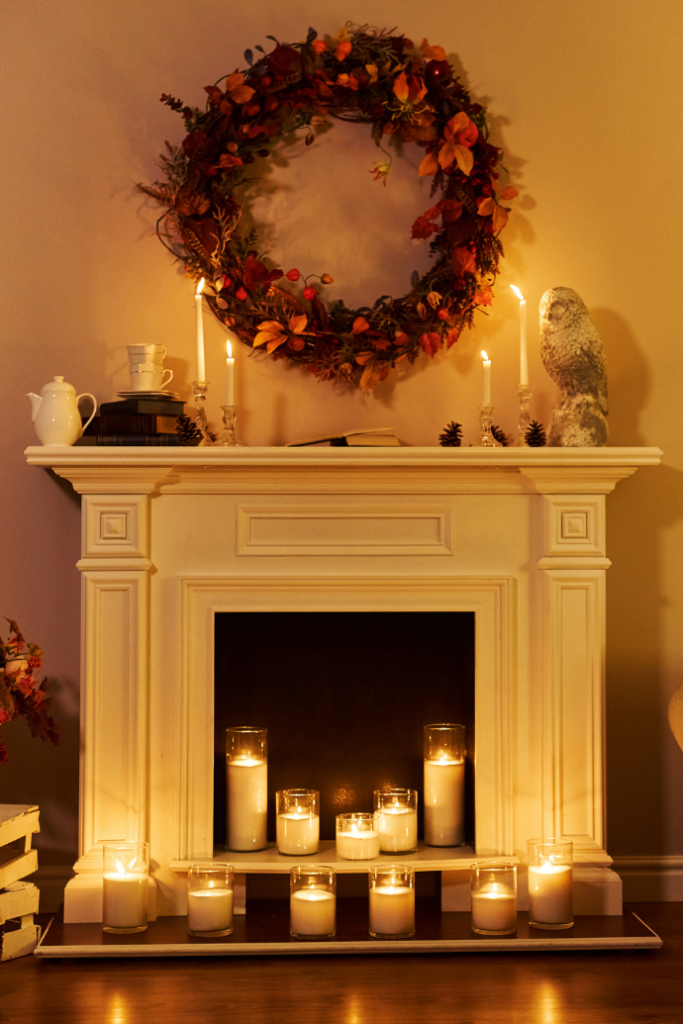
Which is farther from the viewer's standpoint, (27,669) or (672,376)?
(672,376)

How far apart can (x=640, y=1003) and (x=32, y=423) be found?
78.0 inches

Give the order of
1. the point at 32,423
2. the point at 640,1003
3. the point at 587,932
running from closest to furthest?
the point at 640,1003 < the point at 587,932 < the point at 32,423

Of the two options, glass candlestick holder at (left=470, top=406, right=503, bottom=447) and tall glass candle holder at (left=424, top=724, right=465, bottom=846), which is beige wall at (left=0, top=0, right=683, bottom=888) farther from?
tall glass candle holder at (left=424, top=724, right=465, bottom=846)

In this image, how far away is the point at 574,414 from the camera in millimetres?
2463

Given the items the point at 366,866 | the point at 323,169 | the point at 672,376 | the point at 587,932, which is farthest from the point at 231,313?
the point at 587,932

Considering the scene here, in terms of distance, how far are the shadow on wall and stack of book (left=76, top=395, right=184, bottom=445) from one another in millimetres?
1200

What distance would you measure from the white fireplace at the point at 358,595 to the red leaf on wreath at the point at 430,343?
1.20ft

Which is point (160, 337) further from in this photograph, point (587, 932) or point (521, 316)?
point (587, 932)

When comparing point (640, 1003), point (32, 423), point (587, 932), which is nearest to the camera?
point (640, 1003)

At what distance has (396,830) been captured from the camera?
242 cm

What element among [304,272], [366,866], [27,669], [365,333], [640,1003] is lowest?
[640,1003]

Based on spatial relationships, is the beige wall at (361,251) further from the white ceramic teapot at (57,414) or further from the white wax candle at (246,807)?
the white wax candle at (246,807)

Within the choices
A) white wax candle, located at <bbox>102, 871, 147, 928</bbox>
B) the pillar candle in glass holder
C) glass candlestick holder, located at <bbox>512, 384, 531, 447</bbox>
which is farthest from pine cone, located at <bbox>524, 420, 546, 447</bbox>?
white wax candle, located at <bbox>102, 871, 147, 928</bbox>

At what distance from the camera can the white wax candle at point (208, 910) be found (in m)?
2.22
